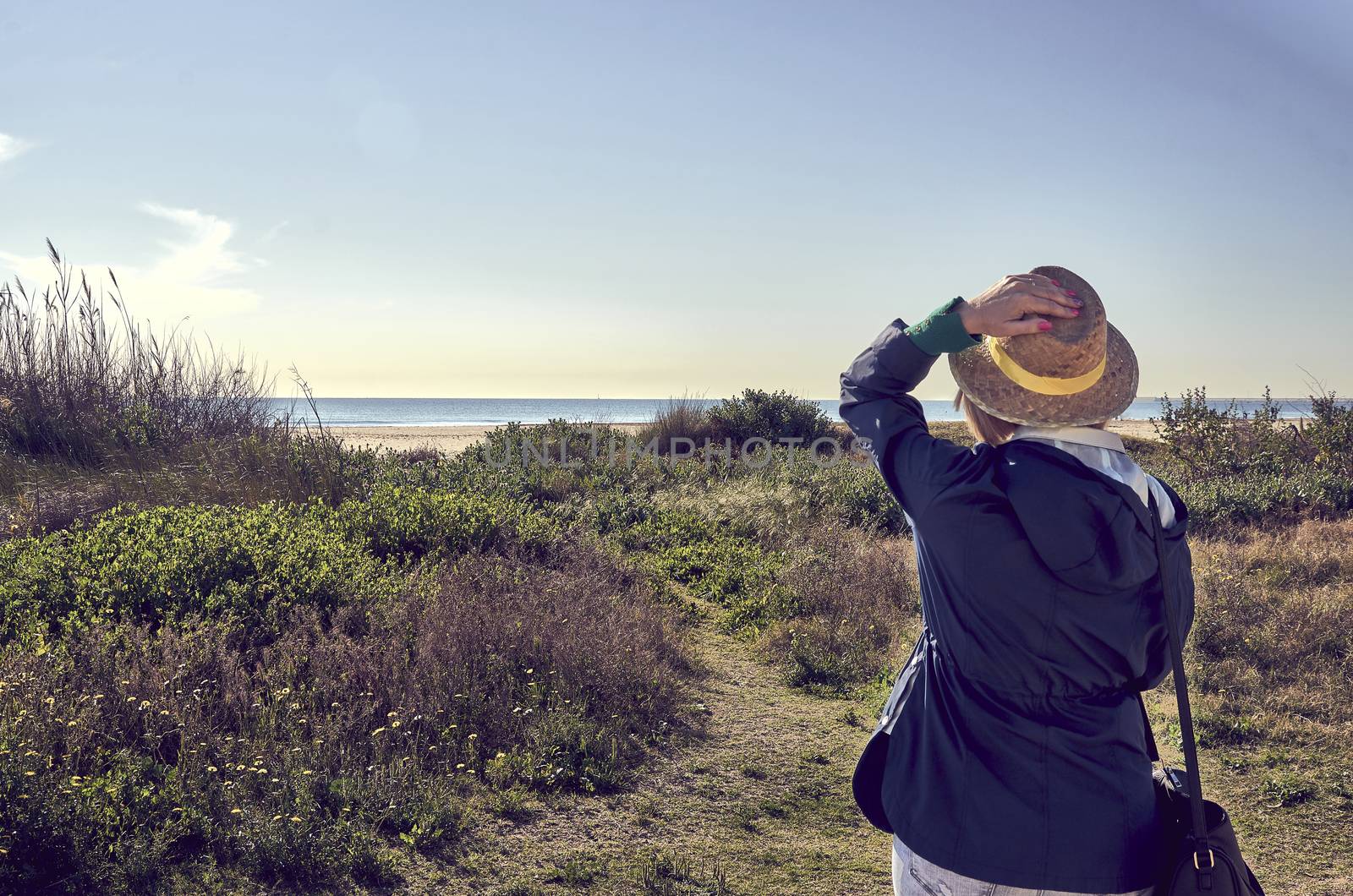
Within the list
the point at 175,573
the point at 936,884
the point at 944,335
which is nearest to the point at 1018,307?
the point at 944,335

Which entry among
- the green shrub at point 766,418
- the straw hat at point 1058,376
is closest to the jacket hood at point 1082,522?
the straw hat at point 1058,376

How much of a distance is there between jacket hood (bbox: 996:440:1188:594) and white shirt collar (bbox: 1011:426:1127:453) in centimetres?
8

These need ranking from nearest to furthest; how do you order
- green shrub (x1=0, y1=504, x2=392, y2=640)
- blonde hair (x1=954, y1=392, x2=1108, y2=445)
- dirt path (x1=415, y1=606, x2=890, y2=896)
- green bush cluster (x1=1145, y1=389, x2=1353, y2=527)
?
blonde hair (x1=954, y1=392, x2=1108, y2=445), dirt path (x1=415, y1=606, x2=890, y2=896), green shrub (x1=0, y1=504, x2=392, y2=640), green bush cluster (x1=1145, y1=389, x2=1353, y2=527)

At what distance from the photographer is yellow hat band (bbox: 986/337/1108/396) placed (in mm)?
1705

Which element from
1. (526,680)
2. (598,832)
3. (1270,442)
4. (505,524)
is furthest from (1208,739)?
(1270,442)

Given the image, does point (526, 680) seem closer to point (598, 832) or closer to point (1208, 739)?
point (598, 832)

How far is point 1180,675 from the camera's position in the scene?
1.65 metres

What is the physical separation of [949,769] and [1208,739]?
4804 mm

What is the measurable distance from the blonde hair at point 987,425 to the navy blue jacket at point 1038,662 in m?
0.10

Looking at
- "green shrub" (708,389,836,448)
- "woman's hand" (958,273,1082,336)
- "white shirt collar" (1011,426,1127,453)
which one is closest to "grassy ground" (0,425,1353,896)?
"white shirt collar" (1011,426,1127,453)

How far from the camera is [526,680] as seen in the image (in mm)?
5559

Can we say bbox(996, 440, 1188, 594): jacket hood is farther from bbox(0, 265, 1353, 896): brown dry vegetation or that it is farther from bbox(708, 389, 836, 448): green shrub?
bbox(708, 389, 836, 448): green shrub

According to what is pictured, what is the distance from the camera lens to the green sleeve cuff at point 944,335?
1801 millimetres

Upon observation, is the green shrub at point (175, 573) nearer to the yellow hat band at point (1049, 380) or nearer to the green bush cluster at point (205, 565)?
the green bush cluster at point (205, 565)
